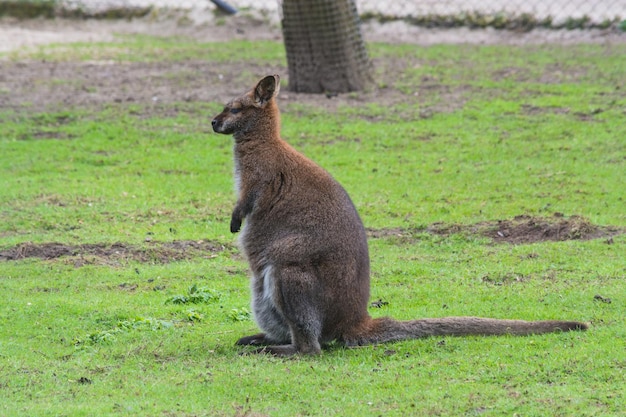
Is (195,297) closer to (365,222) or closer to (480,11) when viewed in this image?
(365,222)

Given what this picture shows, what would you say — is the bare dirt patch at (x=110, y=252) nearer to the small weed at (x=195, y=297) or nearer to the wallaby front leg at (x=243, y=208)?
the small weed at (x=195, y=297)

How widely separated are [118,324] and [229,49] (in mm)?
11322

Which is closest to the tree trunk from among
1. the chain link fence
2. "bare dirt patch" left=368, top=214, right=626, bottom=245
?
the chain link fence

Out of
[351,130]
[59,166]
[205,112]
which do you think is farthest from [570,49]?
[59,166]

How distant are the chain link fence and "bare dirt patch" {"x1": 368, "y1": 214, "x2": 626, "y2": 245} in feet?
27.0

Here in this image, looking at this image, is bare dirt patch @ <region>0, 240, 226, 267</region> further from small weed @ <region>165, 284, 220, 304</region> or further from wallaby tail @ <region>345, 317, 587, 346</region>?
wallaby tail @ <region>345, 317, 587, 346</region>

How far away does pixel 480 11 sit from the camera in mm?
18469

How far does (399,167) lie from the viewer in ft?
38.4

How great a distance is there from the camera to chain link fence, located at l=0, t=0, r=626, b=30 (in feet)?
58.2

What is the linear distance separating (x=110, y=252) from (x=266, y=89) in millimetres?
3033

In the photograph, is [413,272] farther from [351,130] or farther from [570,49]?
[570,49]

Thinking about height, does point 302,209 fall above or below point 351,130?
above

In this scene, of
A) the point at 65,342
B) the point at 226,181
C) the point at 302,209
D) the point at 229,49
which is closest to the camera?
the point at 302,209

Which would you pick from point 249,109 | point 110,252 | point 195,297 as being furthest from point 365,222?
point 249,109
